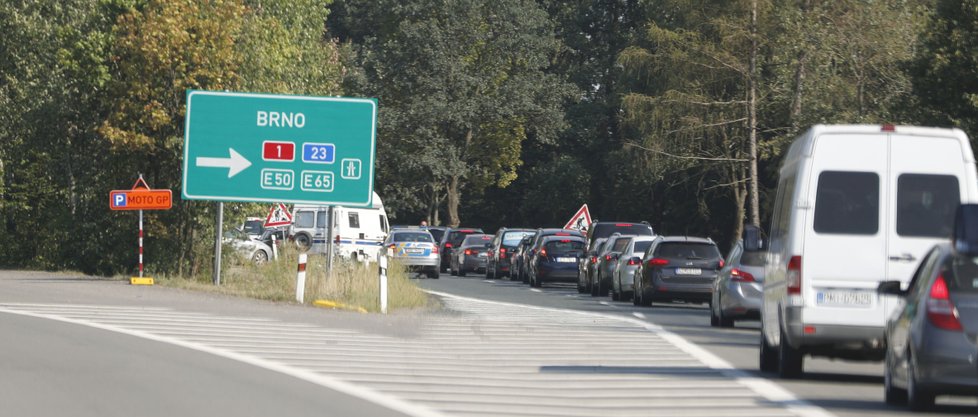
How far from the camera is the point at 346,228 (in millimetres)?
50000

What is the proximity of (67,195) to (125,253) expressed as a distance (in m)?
5.17

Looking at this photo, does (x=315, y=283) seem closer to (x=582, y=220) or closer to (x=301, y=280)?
(x=301, y=280)

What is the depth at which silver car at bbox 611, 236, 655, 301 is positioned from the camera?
35.8m

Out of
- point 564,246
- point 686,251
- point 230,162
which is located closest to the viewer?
point 230,162

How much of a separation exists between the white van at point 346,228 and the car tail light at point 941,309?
120 ft

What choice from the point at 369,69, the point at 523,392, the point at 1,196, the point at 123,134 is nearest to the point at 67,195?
the point at 1,196

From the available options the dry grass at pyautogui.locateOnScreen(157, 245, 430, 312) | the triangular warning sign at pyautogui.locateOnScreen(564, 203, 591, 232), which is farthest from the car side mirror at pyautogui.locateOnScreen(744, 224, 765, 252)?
the triangular warning sign at pyautogui.locateOnScreen(564, 203, 591, 232)

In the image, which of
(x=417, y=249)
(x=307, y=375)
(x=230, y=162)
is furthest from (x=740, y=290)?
(x=417, y=249)

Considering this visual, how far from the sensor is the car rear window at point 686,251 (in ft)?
108

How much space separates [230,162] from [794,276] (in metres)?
18.0

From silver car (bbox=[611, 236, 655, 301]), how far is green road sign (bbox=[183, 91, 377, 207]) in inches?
278

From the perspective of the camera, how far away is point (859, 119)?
45031mm

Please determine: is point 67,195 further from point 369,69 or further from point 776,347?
point 369,69

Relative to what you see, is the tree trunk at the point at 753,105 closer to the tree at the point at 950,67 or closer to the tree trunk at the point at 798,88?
the tree trunk at the point at 798,88
